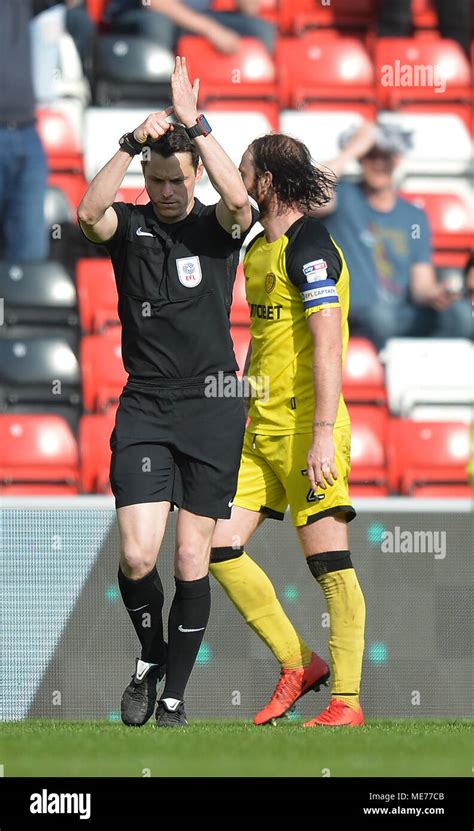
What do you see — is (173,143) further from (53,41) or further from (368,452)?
(53,41)

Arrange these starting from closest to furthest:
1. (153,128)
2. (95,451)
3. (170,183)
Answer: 1. (153,128)
2. (170,183)
3. (95,451)

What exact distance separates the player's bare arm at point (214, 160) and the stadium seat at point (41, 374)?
2684 mm

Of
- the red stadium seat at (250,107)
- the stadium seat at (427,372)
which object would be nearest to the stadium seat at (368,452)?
the stadium seat at (427,372)

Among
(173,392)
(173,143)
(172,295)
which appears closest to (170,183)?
→ (173,143)

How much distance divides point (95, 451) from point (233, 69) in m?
2.13

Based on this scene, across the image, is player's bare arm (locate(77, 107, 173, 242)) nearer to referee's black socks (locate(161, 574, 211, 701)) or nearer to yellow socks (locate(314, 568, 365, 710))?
referee's black socks (locate(161, 574, 211, 701))

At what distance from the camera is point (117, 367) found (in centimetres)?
653

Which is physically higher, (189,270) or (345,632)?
(189,270)

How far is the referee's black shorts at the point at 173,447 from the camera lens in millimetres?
3939

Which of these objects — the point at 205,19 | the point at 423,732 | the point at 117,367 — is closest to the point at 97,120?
the point at 205,19

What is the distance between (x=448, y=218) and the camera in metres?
7.11

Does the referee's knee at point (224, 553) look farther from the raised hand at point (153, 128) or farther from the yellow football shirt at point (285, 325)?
the raised hand at point (153, 128)
